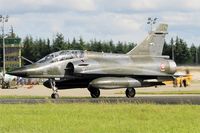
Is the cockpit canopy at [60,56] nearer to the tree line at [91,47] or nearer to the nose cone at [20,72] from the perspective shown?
the nose cone at [20,72]

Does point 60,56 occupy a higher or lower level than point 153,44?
lower

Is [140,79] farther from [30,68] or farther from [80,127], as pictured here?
[80,127]

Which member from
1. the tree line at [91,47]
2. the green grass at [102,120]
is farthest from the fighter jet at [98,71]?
the tree line at [91,47]

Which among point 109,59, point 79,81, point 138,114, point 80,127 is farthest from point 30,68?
point 80,127

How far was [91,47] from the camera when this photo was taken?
13888 centimetres

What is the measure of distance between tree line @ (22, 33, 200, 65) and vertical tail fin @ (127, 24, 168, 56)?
249 feet

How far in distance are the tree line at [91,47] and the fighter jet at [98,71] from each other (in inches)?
3123

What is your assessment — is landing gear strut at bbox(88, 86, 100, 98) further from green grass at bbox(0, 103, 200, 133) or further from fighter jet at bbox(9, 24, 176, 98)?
green grass at bbox(0, 103, 200, 133)

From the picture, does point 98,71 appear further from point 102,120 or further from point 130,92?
point 102,120

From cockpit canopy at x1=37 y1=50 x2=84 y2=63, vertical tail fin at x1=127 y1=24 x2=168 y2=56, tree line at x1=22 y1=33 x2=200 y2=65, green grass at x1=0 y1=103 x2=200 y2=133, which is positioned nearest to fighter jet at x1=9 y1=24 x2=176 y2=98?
cockpit canopy at x1=37 y1=50 x2=84 y2=63

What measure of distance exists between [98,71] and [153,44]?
6243 mm

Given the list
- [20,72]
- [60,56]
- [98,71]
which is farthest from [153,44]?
[20,72]

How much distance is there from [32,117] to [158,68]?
20148 mm

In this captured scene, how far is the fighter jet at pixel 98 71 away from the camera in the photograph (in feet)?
104
